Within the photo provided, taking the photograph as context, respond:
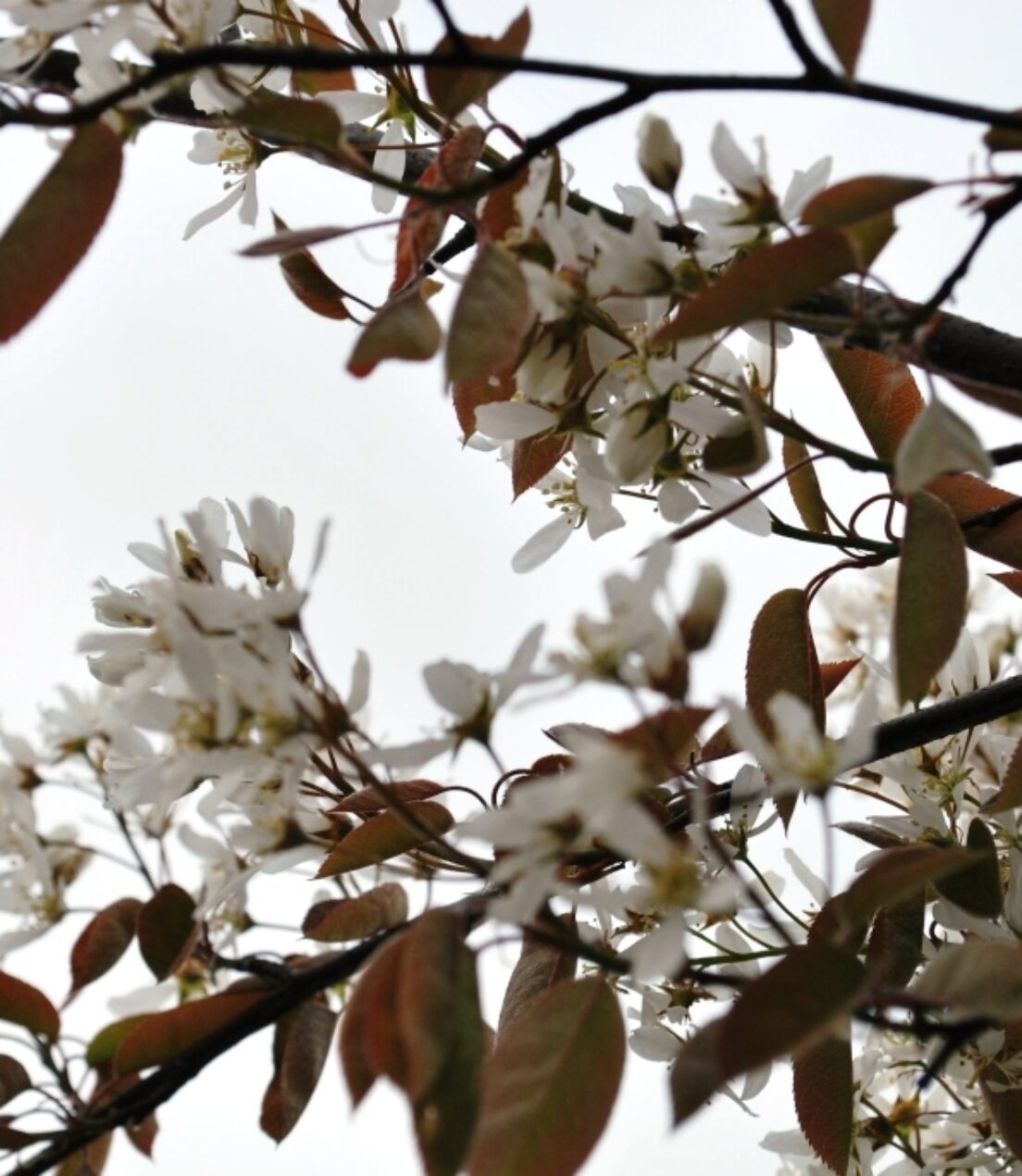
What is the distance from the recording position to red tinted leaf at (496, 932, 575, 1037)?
0.56m

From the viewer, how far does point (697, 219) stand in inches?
21.7

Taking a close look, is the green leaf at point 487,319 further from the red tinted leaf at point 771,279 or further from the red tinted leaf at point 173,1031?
the red tinted leaf at point 173,1031

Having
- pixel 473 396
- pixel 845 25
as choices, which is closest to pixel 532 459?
pixel 473 396

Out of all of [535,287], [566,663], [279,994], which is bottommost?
[279,994]

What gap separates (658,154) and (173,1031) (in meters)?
0.38

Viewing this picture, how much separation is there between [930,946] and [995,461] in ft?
0.88

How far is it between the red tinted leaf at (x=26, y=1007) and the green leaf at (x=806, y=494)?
1.39ft

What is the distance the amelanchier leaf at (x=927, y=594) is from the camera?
0.48 meters

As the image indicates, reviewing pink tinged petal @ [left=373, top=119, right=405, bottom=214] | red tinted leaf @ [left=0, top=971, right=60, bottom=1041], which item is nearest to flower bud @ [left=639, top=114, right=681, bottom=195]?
pink tinged petal @ [left=373, top=119, right=405, bottom=214]

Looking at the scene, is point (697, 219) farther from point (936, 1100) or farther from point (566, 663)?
point (936, 1100)

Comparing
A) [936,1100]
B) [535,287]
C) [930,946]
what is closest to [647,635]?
[535,287]

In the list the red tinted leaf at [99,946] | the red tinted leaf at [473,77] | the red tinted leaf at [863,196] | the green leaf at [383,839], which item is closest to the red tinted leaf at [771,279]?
the red tinted leaf at [863,196]

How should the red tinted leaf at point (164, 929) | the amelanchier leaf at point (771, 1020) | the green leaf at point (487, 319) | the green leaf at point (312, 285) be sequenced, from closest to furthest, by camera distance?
the amelanchier leaf at point (771, 1020) → the green leaf at point (487, 319) → the red tinted leaf at point (164, 929) → the green leaf at point (312, 285)

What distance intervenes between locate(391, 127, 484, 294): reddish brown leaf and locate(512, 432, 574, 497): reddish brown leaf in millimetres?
116
